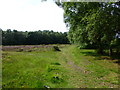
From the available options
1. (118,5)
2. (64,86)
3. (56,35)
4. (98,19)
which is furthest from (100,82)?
(56,35)

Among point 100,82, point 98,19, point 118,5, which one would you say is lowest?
point 100,82

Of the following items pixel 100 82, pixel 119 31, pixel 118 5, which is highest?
pixel 118 5

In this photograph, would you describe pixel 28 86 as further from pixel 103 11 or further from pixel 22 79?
pixel 103 11

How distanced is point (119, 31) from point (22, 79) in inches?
613

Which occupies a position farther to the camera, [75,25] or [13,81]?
[75,25]

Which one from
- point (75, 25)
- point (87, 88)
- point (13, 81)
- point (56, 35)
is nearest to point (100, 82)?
point (87, 88)

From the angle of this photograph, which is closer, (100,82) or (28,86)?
(28,86)

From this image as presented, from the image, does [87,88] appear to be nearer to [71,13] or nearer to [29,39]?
[71,13]

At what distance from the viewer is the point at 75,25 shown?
28.7m

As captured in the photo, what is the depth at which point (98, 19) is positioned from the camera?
18000 millimetres

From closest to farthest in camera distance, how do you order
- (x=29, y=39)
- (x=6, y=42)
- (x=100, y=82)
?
(x=100, y=82) < (x=6, y=42) < (x=29, y=39)

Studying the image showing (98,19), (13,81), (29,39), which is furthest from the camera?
(29,39)

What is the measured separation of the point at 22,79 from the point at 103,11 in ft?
44.5

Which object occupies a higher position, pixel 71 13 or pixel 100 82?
pixel 71 13
